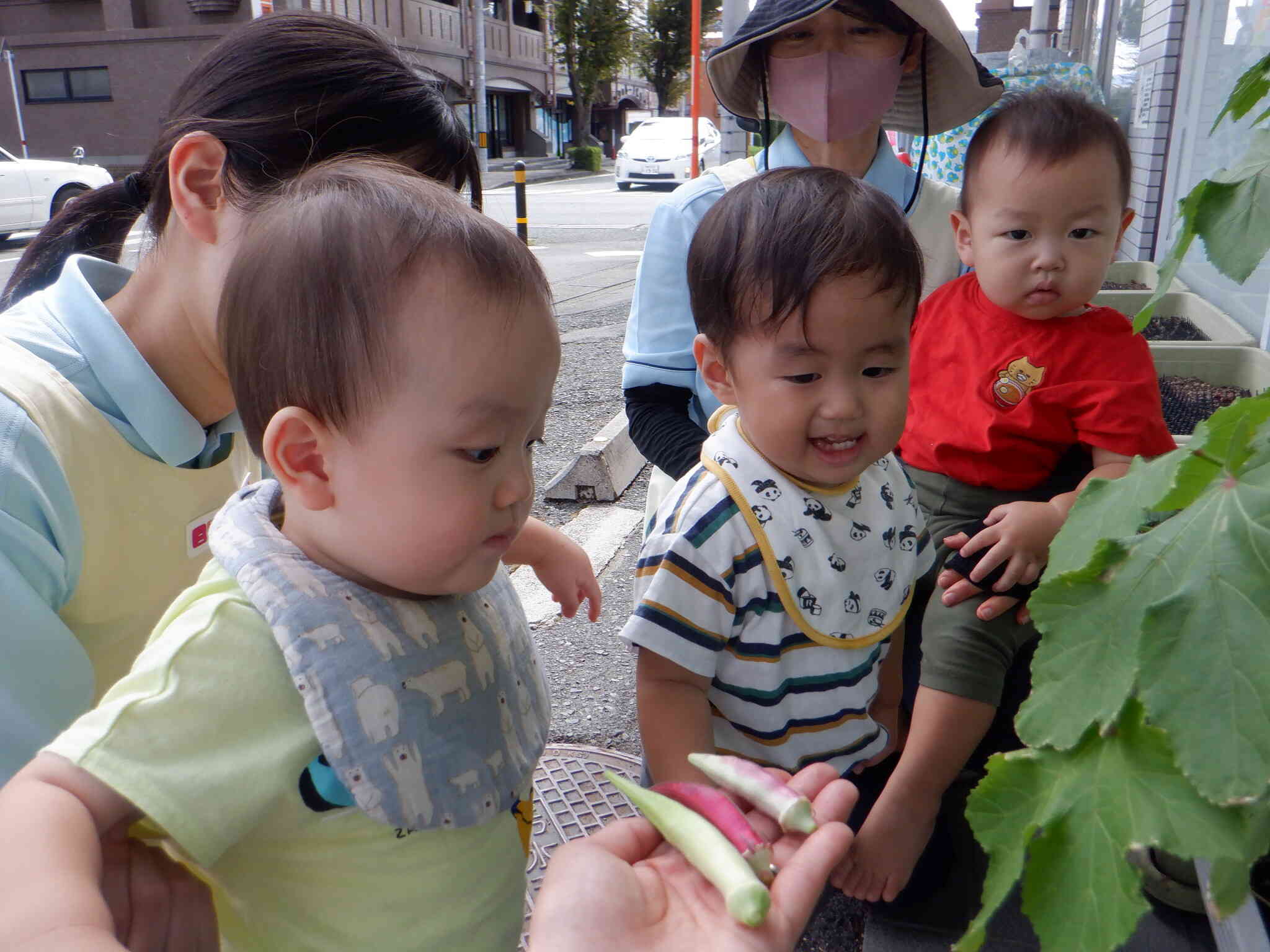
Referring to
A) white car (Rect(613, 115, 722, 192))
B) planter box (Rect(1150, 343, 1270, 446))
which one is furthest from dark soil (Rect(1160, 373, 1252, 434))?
white car (Rect(613, 115, 722, 192))

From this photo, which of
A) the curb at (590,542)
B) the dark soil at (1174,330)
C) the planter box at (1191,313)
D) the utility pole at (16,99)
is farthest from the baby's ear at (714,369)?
the utility pole at (16,99)

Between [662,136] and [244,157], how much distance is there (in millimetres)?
22499

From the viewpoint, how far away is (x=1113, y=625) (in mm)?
735

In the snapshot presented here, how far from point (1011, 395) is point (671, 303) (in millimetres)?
723

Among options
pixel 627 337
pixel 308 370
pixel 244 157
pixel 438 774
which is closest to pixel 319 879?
pixel 438 774

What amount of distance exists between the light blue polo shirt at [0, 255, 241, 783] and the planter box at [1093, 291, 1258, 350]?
11.5 feet

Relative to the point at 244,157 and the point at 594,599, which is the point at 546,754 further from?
the point at 244,157

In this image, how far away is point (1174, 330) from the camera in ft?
16.0

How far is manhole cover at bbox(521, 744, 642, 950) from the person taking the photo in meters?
2.12

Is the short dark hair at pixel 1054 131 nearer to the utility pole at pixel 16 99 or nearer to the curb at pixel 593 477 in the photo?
the curb at pixel 593 477

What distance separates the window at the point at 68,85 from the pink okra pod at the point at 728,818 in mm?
26558

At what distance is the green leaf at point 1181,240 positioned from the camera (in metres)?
0.88

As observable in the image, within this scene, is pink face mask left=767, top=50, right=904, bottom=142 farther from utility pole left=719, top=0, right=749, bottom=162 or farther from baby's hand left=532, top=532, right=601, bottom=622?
utility pole left=719, top=0, right=749, bottom=162

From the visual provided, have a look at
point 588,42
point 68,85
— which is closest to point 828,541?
point 68,85
